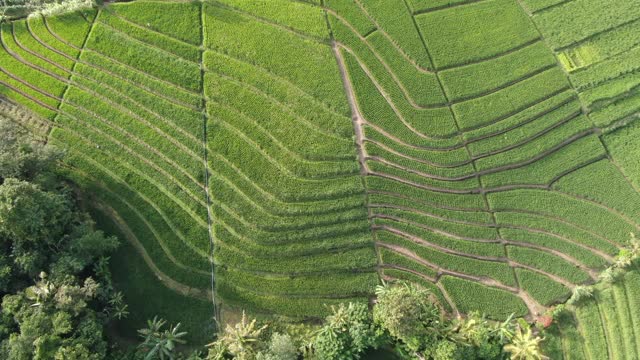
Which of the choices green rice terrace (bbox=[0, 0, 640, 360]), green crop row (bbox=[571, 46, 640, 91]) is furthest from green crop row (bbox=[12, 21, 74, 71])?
green crop row (bbox=[571, 46, 640, 91])

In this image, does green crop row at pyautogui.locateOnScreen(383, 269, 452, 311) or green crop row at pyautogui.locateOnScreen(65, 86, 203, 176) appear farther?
green crop row at pyautogui.locateOnScreen(65, 86, 203, 176)

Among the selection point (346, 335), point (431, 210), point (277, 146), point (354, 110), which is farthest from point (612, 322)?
point (277, 146)

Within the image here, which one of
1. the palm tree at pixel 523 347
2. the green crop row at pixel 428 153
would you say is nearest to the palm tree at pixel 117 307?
the green crop row at pixel 428 153

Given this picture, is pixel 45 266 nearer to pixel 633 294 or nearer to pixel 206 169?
pixel 206 169

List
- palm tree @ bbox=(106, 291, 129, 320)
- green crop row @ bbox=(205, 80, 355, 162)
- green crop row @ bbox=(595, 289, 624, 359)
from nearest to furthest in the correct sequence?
1. palm tree @ bbox=(106, 291, 129, 320)
2. green crop row @ bbox=(595, 289, 624, 359)
3. green crop row @ bbox=(205, 80, 355, 162)

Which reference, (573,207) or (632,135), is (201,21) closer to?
(573,207)

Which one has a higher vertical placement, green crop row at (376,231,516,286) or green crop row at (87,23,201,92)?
green crop row at (87,23,201,92)

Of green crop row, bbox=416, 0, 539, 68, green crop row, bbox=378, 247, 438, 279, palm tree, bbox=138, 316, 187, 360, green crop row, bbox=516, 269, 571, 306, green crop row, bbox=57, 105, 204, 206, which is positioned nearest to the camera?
palm tree, bbox=138, 316, 187, 360

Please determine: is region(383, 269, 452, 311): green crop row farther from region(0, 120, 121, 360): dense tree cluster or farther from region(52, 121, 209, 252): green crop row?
region(0, 120, 121, 360): dense tree cluster
